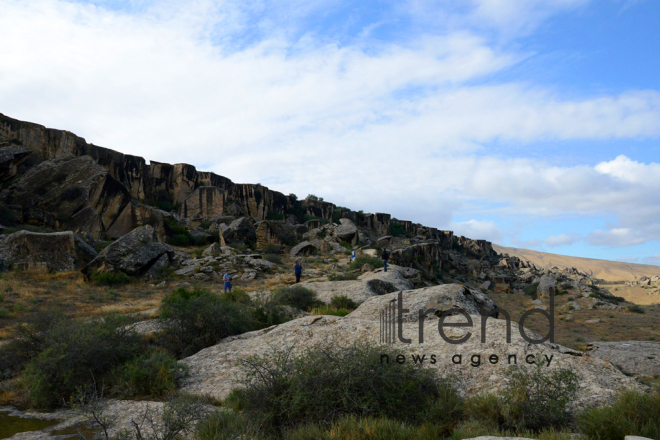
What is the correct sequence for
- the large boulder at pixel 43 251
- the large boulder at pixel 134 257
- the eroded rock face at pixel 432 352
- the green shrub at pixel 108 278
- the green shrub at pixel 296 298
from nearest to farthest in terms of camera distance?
the eroded rock face at pixel 432 352 < the green shrub at pixel 296 298 < the green shrub at pixel 108 278 < the large boulder at pixel 43 251 < the large boulder at pixel 134 257

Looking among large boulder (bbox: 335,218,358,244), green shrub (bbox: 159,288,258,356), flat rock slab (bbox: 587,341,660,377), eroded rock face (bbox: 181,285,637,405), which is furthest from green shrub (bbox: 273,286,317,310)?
large boulder (bbox: 335,218,358,244)

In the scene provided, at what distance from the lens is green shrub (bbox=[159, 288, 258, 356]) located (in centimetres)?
1009

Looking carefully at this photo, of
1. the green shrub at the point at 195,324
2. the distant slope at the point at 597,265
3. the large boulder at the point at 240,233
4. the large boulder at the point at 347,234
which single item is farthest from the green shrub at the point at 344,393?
the distant slope at the point at 597,265

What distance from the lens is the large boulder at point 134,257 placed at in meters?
21.0

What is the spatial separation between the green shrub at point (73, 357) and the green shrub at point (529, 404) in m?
6.62

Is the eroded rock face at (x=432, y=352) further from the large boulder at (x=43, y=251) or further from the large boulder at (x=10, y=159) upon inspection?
the large boulder at (x=10, y=159)

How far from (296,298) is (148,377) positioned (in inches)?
272

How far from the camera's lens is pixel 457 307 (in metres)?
10.2

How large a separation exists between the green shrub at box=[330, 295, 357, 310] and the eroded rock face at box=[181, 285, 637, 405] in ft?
8.75

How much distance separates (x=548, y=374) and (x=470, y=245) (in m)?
102

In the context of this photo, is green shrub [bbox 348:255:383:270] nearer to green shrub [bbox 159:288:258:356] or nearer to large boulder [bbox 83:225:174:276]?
large boulder [bbox 83:225:174:276]

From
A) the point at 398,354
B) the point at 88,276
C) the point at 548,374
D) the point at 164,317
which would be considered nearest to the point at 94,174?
the point at 88,276

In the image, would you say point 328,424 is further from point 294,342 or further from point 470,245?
point 470,245

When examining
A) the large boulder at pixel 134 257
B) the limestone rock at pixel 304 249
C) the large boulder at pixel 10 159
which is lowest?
the large boulder at pixel 134 257
